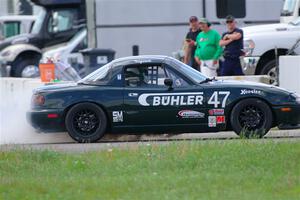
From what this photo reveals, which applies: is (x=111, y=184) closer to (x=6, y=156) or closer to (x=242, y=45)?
(x=6, y=156)

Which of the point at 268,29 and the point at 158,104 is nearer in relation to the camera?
the point at 158,104

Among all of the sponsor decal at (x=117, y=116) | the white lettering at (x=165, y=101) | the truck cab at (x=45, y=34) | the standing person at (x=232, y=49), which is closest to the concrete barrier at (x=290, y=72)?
the standing person at (x=232, y=49)

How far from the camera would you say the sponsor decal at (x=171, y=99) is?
13.6m

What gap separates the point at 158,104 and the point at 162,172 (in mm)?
4044

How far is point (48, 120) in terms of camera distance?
1383cm

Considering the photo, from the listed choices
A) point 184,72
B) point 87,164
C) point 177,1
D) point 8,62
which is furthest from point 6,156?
point 8,62

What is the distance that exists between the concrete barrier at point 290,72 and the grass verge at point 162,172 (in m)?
5.40

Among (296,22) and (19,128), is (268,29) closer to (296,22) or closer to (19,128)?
(296,22)

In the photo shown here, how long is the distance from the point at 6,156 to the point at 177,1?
43.6ft

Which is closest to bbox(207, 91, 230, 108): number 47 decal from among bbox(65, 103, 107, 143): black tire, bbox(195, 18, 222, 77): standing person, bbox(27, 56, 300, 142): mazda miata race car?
bbox(27, 56, 300, 142): mazda miata race car

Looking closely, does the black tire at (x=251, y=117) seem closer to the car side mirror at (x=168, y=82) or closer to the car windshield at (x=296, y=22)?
the car side mirror at (x=168, y=82)

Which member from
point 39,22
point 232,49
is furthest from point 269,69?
point 39,22

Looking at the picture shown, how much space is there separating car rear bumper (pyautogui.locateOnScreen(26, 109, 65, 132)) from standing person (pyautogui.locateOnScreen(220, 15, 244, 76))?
5214 mm

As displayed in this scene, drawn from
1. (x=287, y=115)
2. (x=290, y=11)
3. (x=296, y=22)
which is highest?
(x=290, y=11)
